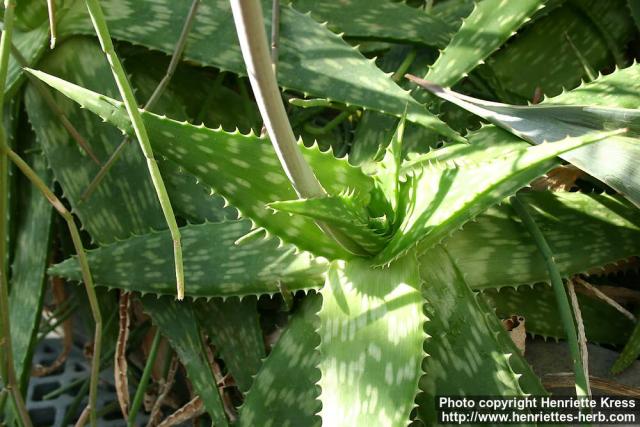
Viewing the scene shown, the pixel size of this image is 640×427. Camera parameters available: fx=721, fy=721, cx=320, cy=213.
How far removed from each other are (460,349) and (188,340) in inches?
11.5

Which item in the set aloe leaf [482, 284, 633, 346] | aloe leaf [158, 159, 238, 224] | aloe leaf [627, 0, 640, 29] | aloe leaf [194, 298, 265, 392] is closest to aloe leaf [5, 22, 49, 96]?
aloe leaf [158, 159, 238, 224]

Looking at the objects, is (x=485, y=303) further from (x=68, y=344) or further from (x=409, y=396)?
(x=68, y=344)

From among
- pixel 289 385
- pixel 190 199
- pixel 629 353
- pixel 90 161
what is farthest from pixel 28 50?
pixel 629 353

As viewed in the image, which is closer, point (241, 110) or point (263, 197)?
point (263, 197)

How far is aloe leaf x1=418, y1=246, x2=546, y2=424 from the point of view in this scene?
0.58m

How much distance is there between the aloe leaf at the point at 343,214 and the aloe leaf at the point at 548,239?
11 cm

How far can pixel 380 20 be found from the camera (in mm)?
799

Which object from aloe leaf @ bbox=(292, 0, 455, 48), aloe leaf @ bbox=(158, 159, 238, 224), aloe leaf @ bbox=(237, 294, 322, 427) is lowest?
aloe leaf @ bbox=(237, 294, 322, 427)

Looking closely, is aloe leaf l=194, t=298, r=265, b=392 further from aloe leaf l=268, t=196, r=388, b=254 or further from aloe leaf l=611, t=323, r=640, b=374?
aloe leaf l=611, t=323, r=640, b=374

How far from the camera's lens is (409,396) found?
0.50 m

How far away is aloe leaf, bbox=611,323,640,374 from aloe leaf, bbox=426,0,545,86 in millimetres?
304

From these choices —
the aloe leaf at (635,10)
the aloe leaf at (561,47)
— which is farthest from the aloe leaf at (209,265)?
the aloe leaf at (635,10)

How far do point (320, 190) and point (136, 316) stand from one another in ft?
1.58

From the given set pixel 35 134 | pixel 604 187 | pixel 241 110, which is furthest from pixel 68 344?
pixel 604 187
